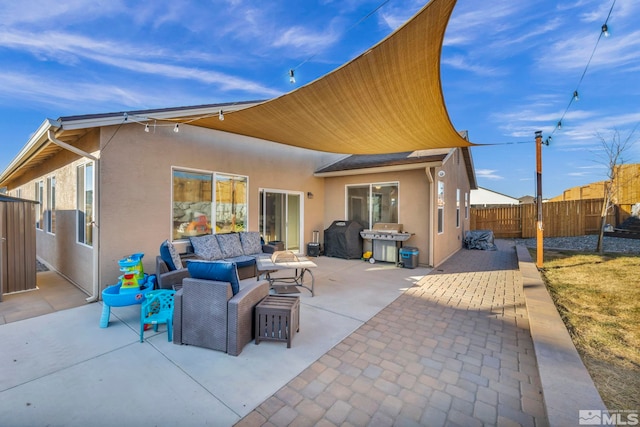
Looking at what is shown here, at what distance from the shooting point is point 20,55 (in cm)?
656

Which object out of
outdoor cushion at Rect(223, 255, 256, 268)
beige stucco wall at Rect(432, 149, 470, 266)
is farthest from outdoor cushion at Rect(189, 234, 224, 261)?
beige stucco wall at Rect(432, 149, 470, 266)

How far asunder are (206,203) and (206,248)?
1182 millimetres

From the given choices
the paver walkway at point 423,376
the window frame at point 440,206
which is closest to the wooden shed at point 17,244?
the paver walkway at point 423,376

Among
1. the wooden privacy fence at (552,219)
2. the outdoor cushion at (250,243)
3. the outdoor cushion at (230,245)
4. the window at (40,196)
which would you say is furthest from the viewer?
the wooden privacy fence at (552,219)

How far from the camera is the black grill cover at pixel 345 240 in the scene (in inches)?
336

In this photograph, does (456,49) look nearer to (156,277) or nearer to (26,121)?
(156,277)

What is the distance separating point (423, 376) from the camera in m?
2.55

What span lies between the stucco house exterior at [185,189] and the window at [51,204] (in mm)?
29

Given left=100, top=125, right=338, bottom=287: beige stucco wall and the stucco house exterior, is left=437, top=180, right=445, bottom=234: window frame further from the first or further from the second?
left=100, top=125, right=338, bottom=287: beige stucco wall

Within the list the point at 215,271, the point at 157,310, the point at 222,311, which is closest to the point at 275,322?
the point at 222,311

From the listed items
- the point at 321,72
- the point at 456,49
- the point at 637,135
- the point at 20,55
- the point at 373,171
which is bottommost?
the point at 373,171

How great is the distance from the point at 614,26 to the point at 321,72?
14.8ft

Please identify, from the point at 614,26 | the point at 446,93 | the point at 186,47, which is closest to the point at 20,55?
the point at 186,47

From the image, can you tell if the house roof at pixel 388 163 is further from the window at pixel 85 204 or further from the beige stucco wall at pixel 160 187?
the window at pixel 85 204
